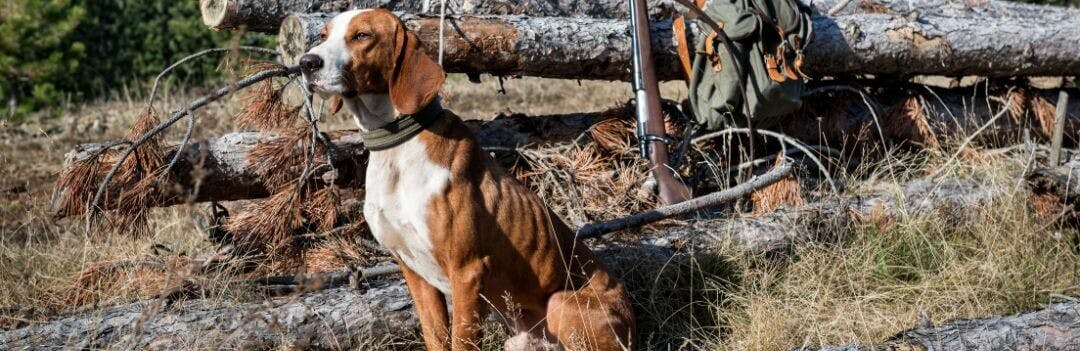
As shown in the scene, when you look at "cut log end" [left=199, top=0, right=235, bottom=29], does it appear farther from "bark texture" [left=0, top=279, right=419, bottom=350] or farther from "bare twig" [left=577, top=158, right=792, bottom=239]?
"bare twig" [left=577, top=158, right=792, bottom=239]

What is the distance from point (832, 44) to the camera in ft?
18.0

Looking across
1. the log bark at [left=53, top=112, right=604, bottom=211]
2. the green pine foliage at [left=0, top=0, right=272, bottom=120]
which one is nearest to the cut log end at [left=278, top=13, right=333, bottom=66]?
the log bark at [left=53, top=112, right=604, bottom=211]

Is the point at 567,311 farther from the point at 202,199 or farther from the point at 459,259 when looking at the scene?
the point at 202,199

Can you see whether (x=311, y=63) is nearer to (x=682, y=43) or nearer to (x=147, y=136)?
(x=147, y=136)

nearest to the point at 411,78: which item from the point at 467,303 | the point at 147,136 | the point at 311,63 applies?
the point at 311,63

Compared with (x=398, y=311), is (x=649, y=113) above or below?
above

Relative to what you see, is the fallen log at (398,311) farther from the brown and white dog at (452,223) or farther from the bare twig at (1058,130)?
the bare twig at (1058,130)

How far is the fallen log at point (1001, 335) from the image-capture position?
3.18m

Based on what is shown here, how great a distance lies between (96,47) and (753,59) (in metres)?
8.77

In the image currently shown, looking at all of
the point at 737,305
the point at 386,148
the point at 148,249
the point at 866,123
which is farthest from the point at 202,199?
the point at 866,123

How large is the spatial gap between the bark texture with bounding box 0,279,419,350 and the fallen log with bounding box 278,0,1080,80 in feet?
3.79

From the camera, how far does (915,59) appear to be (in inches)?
223

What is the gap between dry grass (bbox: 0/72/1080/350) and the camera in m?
4.16

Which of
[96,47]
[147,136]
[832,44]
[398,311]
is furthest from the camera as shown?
[96,47]
